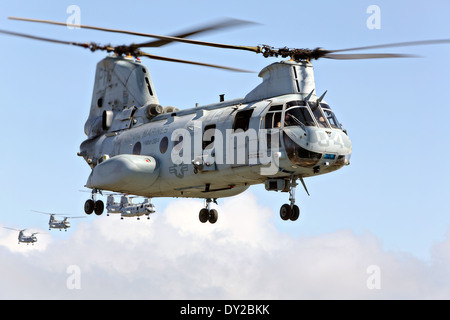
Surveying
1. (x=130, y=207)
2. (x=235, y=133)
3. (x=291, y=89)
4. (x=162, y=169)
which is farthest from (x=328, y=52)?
(x=130, y=207)

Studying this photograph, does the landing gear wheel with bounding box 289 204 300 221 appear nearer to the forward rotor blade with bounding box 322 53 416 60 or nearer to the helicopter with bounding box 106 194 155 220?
the forward rotor blade with bounding box 322 53 416 60

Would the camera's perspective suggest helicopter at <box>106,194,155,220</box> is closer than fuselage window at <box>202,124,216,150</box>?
No

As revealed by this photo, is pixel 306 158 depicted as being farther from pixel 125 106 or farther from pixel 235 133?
pixel 125 106

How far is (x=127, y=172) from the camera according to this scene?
1219 inches

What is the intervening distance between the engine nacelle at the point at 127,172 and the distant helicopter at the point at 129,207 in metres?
45.5

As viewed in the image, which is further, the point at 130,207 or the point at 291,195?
the point at 130,207

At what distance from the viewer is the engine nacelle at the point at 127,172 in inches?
1223

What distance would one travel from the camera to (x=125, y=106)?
117 ft

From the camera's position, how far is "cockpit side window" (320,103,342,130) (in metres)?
28.1

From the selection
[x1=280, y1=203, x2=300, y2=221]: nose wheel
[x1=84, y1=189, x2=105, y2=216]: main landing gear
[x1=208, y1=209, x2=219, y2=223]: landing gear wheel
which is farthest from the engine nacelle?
[x1=280, y1=203, x2=300, y2=221]: nose wheel

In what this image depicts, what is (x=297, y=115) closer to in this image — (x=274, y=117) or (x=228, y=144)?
(x=274, y=117)

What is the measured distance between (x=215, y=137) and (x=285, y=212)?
3.99m

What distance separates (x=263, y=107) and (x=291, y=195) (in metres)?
3.58

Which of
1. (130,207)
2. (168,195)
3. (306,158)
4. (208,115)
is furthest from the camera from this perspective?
(130,207)
